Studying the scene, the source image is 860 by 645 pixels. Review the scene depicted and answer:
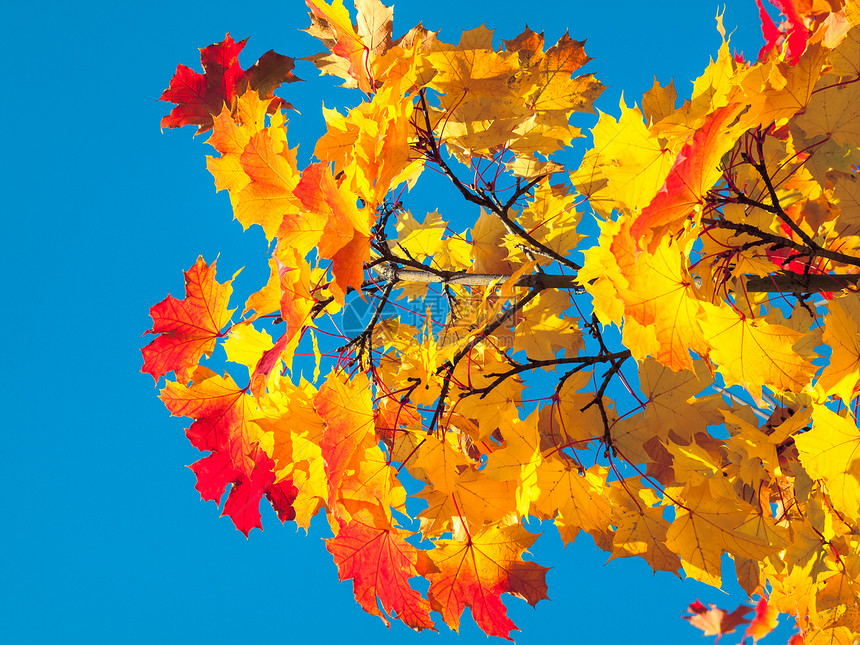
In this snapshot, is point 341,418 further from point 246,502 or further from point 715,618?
point 715,618

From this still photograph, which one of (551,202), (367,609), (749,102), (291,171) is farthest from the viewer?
(551,202)

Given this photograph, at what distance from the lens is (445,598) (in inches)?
26.0

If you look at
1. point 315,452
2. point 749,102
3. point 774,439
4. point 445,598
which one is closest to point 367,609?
point 445,598

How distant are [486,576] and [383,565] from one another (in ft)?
0.39

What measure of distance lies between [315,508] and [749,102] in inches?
21.9

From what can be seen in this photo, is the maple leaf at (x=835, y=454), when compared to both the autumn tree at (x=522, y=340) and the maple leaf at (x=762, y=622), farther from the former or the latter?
the maple leaf at (x=762, y=622)

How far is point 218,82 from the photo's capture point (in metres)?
0.76

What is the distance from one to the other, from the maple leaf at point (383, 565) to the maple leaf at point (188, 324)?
0.79 feet

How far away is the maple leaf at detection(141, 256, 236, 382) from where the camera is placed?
2.11 feet

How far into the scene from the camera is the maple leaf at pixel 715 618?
1.54m

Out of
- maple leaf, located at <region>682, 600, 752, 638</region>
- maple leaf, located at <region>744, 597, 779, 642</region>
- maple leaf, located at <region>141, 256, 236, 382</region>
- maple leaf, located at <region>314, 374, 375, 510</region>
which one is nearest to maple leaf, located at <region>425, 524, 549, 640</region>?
maple leaf, located at <region>314, 374, 375, 510</region>

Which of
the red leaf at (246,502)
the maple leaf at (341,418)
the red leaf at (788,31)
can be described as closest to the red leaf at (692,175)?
the red leaf at (788,31)

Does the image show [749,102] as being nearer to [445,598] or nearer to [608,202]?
[608,202]

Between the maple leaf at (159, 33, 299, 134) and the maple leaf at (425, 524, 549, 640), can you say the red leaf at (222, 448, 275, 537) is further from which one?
the maple leaf at (159, 33, 299, 134)
